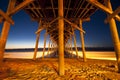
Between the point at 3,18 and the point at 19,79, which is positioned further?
the point at 3,18

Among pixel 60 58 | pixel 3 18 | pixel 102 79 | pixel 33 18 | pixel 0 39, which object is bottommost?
pixel 102 79

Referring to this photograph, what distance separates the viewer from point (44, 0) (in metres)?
5.65

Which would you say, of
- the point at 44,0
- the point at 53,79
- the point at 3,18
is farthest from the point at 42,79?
the point at 44,0

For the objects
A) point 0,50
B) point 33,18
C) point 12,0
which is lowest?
point 0,50

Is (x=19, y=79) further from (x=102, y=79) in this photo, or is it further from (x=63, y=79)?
(x=102, y=79)

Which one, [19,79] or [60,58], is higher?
[60,58]

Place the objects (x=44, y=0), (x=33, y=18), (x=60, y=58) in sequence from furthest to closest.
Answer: (x=33, y=18)
(x=44, y=0)
(x=60, y=58)

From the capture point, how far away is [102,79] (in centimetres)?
337

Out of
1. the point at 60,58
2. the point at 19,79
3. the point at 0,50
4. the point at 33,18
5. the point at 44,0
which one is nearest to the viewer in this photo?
the point at 19,79

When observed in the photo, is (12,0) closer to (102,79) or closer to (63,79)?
(63,79)

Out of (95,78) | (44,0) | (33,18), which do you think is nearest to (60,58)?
(95,78)

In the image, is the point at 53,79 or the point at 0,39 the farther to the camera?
the point at 0,39

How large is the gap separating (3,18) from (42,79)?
87.1 inches

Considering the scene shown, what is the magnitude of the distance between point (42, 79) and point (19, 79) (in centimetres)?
65
